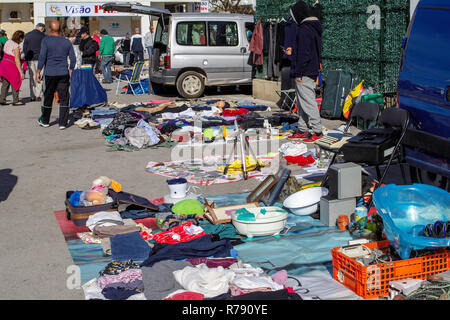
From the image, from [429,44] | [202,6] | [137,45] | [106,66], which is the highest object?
[202,6]

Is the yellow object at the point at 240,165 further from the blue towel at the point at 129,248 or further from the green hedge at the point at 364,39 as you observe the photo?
the green hedge at the point at 364,39

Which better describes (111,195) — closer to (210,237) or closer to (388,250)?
(210,237)

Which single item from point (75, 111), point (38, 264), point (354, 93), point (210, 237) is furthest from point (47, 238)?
point (75, 111)

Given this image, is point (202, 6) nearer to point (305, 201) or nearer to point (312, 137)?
point (312, 137)

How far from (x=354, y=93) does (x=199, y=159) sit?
3.92 meters

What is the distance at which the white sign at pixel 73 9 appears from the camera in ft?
134

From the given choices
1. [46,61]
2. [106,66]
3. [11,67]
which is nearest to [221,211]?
[46,61]

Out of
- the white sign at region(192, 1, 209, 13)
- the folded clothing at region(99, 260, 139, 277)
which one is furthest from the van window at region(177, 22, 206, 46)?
the white sign at region(192, 1, 209, 13)

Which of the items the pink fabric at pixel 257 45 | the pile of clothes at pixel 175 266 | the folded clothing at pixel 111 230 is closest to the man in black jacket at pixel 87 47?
the pink fabric at pixel 257 45

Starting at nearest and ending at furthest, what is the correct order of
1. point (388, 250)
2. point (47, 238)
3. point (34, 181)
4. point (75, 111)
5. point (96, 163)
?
point (388, 250), point (47, 238), point (34, 181), point (96, 163), point (75, 111)

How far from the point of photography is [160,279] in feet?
15.2

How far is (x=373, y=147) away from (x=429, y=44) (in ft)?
4.10

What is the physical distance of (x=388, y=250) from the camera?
16.5 feet

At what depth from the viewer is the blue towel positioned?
5.42 meters
